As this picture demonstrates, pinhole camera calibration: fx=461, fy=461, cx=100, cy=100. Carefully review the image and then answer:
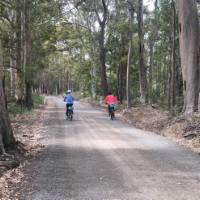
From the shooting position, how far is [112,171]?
1053 centimetres

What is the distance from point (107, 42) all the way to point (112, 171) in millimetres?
37359

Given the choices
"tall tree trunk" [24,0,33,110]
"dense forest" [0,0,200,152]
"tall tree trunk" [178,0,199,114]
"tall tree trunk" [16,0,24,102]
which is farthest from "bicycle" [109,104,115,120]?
"tall tree trunk" [16,0,24,102]

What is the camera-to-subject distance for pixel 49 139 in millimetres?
17203

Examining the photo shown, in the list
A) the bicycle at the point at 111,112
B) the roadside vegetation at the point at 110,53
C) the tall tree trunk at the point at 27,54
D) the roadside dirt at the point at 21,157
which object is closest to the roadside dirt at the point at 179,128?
the roadside vegetation at the point at 110,53

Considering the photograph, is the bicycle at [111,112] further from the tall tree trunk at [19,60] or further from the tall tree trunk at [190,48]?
the tall tree trunk at [19,60]

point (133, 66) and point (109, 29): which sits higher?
point (109, 29)

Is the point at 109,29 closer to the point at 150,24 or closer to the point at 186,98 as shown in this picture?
the point at 150,24

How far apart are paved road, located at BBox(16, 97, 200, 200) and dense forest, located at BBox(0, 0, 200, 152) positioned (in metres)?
1.99

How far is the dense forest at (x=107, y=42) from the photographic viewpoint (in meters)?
21.4

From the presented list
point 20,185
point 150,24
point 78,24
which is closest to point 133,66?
point 78,24

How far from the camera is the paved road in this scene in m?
8.51

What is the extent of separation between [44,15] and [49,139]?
666 inches

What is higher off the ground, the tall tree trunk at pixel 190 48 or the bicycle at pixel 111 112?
the tall tree trunk at pixel 190 48

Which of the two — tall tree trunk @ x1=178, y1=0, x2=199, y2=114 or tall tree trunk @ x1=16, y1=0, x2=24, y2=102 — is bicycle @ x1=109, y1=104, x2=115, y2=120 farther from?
tall tree trunk @ x1=16, y1=0, x2=24, y2=102
